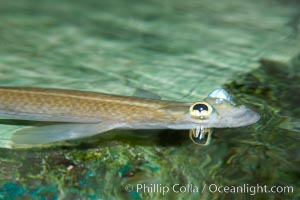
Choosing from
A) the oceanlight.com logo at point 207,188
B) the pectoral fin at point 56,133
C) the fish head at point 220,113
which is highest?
the fish head at point 220,113

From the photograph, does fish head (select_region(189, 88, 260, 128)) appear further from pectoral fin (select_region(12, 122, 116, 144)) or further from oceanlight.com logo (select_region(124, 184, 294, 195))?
pectoral fin (select_region(12, 122, 116, 144))

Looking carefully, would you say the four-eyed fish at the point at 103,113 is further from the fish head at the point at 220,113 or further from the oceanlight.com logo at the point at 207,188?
the oceanlight.com logo at the point at 207,188

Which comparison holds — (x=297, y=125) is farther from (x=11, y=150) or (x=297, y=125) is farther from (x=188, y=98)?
(x=11, y=150)

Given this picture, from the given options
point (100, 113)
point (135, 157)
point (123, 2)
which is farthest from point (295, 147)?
point (123, 2)

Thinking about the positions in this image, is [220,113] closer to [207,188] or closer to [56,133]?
[207,188]

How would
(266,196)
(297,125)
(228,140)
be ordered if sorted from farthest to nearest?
(297,125) → (228,140) → (266,196)

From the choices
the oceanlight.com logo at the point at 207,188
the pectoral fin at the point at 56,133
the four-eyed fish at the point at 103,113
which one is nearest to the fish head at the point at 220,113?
the four-eyed fish at the point at 103,113

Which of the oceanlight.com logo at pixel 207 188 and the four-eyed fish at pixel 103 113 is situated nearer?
the oceanlight.com logo at pixel 207 188
